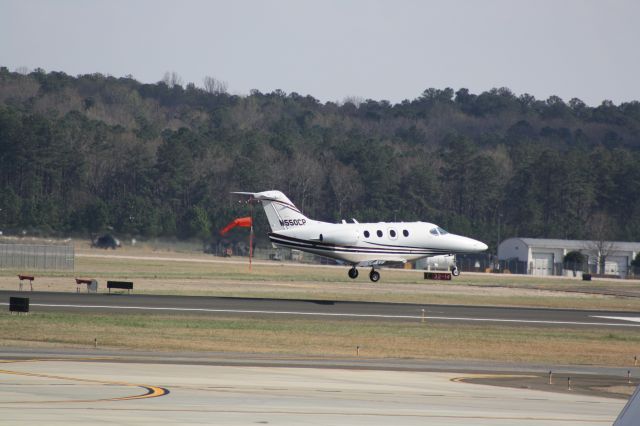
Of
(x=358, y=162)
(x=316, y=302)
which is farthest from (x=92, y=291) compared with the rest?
(x=358, y=162)

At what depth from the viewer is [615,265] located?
12456 centimetres

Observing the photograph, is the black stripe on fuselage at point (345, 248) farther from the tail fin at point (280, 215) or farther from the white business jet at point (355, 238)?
the tail fin at point (280, 215)

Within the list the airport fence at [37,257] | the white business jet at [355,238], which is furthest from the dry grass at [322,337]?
the airport fence at [37,257]

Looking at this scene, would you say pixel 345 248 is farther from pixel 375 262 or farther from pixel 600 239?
pixel 600 239

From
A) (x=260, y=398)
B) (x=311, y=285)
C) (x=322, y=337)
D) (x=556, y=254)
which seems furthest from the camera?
(x=556, y=254)

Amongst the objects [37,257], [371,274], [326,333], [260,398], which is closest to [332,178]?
[37,257]

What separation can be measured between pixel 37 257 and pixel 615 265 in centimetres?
7266

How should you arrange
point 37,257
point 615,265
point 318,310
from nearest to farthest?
point 318,310, point 37,257, point 615,265

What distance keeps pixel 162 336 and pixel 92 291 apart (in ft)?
61.3

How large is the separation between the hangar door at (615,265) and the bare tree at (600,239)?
39.1 inches

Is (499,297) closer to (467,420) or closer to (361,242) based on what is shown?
(361,242)

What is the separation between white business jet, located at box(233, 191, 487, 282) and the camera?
6544 cm

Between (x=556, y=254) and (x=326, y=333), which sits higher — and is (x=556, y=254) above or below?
above

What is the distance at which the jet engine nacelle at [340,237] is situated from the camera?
215ft
